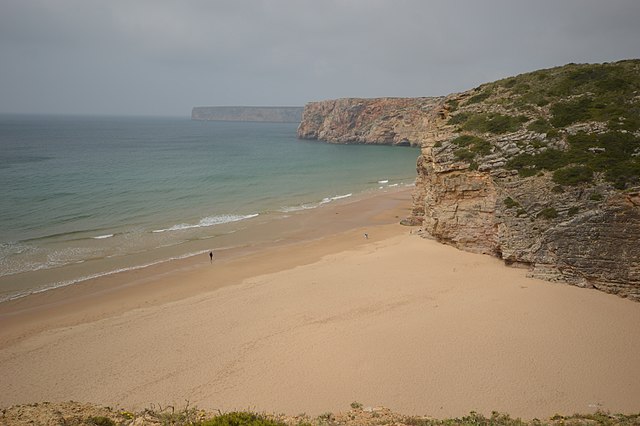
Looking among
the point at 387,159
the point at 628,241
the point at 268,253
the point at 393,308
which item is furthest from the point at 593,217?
the point at 387,159

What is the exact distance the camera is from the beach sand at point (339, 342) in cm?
1105

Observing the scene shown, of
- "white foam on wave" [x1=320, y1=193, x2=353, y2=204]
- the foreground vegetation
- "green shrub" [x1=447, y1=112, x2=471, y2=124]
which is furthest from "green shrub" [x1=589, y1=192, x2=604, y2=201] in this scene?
"white foam on wave" [x1=320, y1=193, x2=353, y2=204]

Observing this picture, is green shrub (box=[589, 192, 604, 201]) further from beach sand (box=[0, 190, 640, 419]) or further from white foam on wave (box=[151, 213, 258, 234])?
white foam on wave (box=[151, 213, 258, 234])

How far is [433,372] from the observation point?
11.8 m

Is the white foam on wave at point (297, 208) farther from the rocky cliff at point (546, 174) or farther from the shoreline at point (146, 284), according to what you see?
the rocky cliff at point (546, 174)

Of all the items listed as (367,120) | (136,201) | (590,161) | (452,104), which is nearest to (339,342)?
(590,161)

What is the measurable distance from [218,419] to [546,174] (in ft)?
61.4

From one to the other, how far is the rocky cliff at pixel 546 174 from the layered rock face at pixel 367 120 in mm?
72542

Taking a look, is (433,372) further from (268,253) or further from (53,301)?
(53,301)

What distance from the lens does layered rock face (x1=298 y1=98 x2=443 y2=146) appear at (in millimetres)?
101000

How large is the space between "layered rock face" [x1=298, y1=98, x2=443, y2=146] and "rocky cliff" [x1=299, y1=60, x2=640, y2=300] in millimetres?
72542

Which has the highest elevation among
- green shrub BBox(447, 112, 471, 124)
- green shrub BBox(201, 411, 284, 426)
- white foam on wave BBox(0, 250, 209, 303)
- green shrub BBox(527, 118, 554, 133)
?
green shrub BBox(447, 112, 471, 124)

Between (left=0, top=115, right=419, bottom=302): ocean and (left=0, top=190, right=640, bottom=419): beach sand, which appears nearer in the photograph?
(left=0, top=190, right=640, bottom=419): beach sand

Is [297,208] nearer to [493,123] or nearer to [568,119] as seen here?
[493,123]
